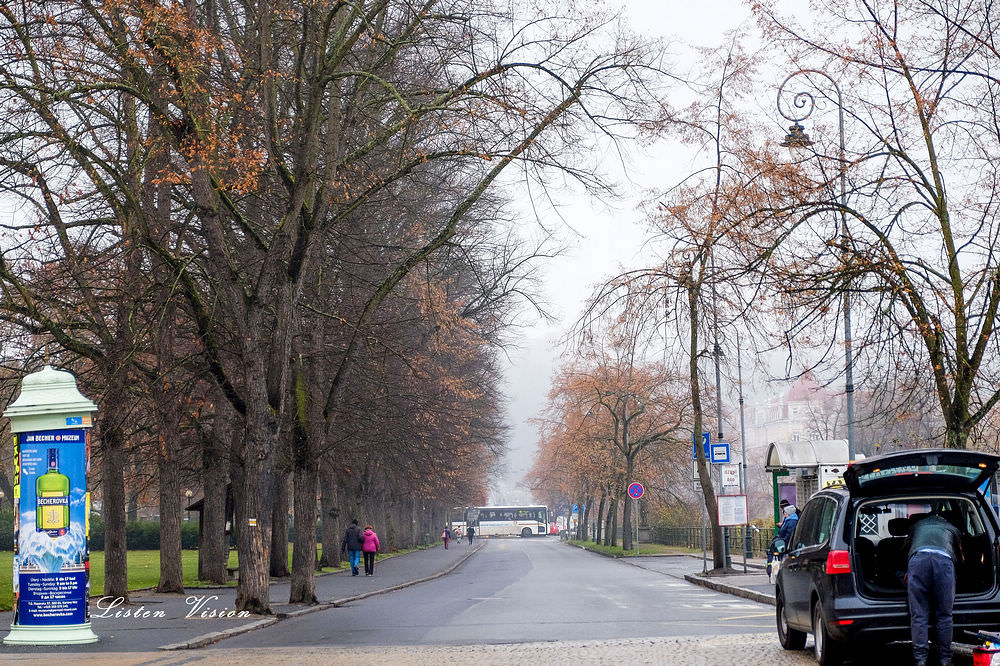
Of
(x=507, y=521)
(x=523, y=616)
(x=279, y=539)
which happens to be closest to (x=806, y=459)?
(x=523, y=616)

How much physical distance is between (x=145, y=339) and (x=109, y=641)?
545cm

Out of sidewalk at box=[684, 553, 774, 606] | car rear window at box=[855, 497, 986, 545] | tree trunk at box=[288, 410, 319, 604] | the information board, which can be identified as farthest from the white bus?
car rear window at box=[855, 497, 986, 545]

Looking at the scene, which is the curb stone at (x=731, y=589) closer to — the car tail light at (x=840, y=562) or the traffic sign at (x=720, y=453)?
the traffic sign at (x=720, y=453)

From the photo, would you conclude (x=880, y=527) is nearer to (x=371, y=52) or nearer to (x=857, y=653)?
(x=857, y=653)

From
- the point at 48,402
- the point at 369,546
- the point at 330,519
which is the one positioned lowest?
the point at 369,546

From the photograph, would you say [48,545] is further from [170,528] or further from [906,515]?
[170,528]

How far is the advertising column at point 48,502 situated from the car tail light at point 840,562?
8.48m

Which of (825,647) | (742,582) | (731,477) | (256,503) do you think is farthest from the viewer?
(731,477)

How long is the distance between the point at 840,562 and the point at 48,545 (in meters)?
9.06

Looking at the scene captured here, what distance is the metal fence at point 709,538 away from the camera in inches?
1756

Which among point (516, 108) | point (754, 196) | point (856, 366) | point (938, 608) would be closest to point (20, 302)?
point (516, 108)

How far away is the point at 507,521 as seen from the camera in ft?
430

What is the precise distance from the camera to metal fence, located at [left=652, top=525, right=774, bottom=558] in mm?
44594

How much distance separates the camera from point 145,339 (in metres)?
19.1
